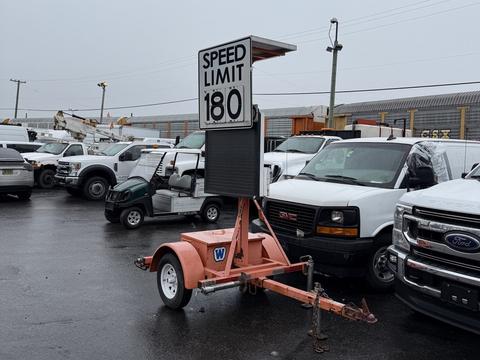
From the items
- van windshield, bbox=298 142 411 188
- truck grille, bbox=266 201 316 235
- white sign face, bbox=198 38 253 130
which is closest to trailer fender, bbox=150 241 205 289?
white sign face, bbox=198 38 253 130

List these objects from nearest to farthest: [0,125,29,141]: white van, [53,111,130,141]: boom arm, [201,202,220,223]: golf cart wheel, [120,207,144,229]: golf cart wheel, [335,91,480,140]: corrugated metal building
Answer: [120,207,144,229]: golf cart wheel < [201,202,220,223]: golf cart wheel < [335,91,480,140]: corrugated metal building < [0,125,29,141]: white van < [53,111,130,141]: boom arm

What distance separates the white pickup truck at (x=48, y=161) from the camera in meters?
18.0

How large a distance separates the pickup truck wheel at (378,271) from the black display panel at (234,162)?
1.88 meters

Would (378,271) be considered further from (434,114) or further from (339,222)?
(434,114)

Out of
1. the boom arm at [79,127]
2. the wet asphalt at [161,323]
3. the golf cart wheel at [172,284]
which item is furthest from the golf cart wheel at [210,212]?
the boom arm at [79,127]

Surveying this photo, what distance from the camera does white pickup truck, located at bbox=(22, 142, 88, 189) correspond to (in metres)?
18.0

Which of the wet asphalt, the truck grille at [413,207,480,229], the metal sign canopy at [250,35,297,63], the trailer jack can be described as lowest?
the wet asphalt

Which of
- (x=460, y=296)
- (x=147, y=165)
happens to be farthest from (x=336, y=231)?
(x=147, y=165)

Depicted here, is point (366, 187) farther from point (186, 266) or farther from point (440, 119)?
point (440, 119)

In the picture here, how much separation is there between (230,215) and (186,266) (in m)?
8.02

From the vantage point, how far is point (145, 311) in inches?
210

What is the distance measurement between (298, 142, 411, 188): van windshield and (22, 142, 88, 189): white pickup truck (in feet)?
42.9

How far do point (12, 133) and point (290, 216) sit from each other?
20.9m

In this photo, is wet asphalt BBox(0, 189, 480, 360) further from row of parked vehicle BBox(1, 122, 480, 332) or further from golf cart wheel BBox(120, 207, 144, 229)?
golf cart wheel BBox(120, 207, 144, 229)
